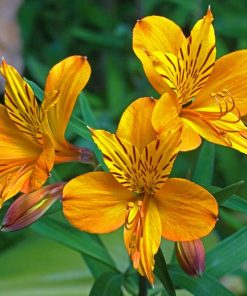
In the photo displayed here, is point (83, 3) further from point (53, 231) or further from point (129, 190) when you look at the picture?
point (129, 190)

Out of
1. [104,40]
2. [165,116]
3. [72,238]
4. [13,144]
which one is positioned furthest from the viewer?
[104,40]

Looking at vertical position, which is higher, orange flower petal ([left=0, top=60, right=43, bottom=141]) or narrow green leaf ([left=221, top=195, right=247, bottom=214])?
orange flower petal ([left=0, top=60, right=43, bottom=141])

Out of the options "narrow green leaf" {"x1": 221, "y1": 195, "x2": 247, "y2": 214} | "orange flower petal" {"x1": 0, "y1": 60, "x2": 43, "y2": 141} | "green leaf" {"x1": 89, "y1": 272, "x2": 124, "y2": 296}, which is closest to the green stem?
"green leaf" {"x1": 89, "y1": 272, "x2": 124, "y2": 296}

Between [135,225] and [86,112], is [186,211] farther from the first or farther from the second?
[86,112]

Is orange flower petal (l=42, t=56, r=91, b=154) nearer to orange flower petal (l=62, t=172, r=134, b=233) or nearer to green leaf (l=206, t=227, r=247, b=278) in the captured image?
orange flower petal (l=62, t=172, r=134, b=233)

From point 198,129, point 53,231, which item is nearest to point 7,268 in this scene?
point 53,231

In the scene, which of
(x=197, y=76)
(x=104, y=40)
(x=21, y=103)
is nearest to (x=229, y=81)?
(x=197, y=76)
